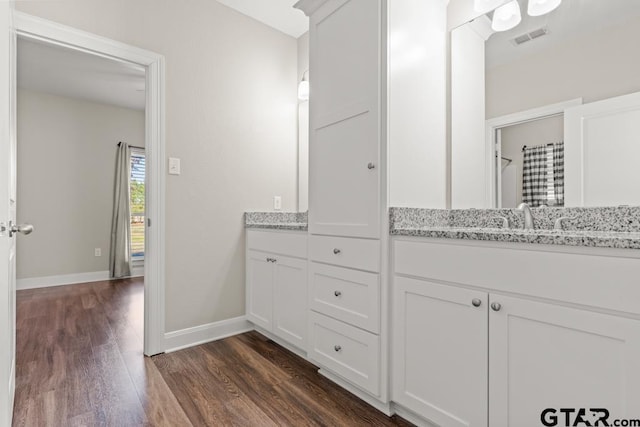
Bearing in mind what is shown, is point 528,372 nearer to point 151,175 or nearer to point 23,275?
point 151,175

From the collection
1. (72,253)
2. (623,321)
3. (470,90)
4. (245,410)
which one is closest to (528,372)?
(623,321)

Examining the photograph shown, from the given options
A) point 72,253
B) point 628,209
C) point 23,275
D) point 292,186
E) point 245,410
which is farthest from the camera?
point 72,253

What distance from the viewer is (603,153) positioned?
1388 mm

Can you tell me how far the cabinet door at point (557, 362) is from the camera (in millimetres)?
917

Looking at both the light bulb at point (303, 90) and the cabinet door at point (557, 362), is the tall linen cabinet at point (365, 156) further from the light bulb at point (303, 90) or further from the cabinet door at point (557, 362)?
the light bulb at point (303, 90)

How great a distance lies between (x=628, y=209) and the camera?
1288 millimetres

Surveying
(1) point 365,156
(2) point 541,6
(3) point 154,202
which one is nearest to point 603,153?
(2) point 541,6

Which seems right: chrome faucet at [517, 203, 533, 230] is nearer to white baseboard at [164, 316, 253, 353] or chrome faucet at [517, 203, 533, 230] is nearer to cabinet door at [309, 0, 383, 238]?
cabinet door at [309, 0, 383, 238]

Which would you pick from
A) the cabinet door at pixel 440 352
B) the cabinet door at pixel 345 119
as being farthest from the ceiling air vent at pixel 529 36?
the cabinet door at pixel 440 352

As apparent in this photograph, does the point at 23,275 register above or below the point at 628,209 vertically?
below

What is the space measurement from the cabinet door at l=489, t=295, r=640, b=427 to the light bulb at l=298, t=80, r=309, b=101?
2.24 meters

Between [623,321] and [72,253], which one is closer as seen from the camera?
[623,321]

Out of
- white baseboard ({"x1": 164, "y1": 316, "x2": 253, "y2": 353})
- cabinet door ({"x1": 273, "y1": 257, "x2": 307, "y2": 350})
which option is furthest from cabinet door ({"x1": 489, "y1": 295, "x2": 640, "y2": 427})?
white baseboard ({"x1": 164, "y1": 316, "x2": 253, "y2": 353})

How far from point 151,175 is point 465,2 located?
2146 mm
